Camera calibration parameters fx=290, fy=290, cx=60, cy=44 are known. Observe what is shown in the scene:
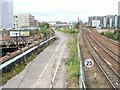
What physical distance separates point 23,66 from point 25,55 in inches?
151

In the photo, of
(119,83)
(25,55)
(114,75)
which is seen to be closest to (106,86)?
(119,83)

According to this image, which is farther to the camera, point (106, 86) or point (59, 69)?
point (59, 69)

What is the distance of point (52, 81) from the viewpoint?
16047 mm

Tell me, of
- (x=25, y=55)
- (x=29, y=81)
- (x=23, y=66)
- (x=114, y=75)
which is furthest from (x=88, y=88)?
(x=25, y=55)

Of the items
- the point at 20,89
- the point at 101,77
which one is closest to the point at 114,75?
the point at 101,77

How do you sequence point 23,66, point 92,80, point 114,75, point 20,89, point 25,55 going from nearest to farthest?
point 20,89 < point 92,80 < point 114,75 < point 23,66 < point 25,55

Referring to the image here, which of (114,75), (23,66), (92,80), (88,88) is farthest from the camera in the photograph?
(23,66)

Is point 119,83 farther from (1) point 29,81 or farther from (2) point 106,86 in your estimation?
(1) point 29,81

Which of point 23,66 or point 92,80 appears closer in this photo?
point 92,80

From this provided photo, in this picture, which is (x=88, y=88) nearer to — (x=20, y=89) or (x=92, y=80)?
(x=92, y=80)

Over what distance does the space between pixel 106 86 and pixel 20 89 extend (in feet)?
16.3

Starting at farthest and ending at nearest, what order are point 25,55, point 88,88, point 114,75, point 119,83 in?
1. point 25,55
2. point 114,75
3. point 119,83
4. point 88,88

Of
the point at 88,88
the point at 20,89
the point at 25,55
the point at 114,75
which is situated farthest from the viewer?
the point at 25,55

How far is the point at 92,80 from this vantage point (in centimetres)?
1822
